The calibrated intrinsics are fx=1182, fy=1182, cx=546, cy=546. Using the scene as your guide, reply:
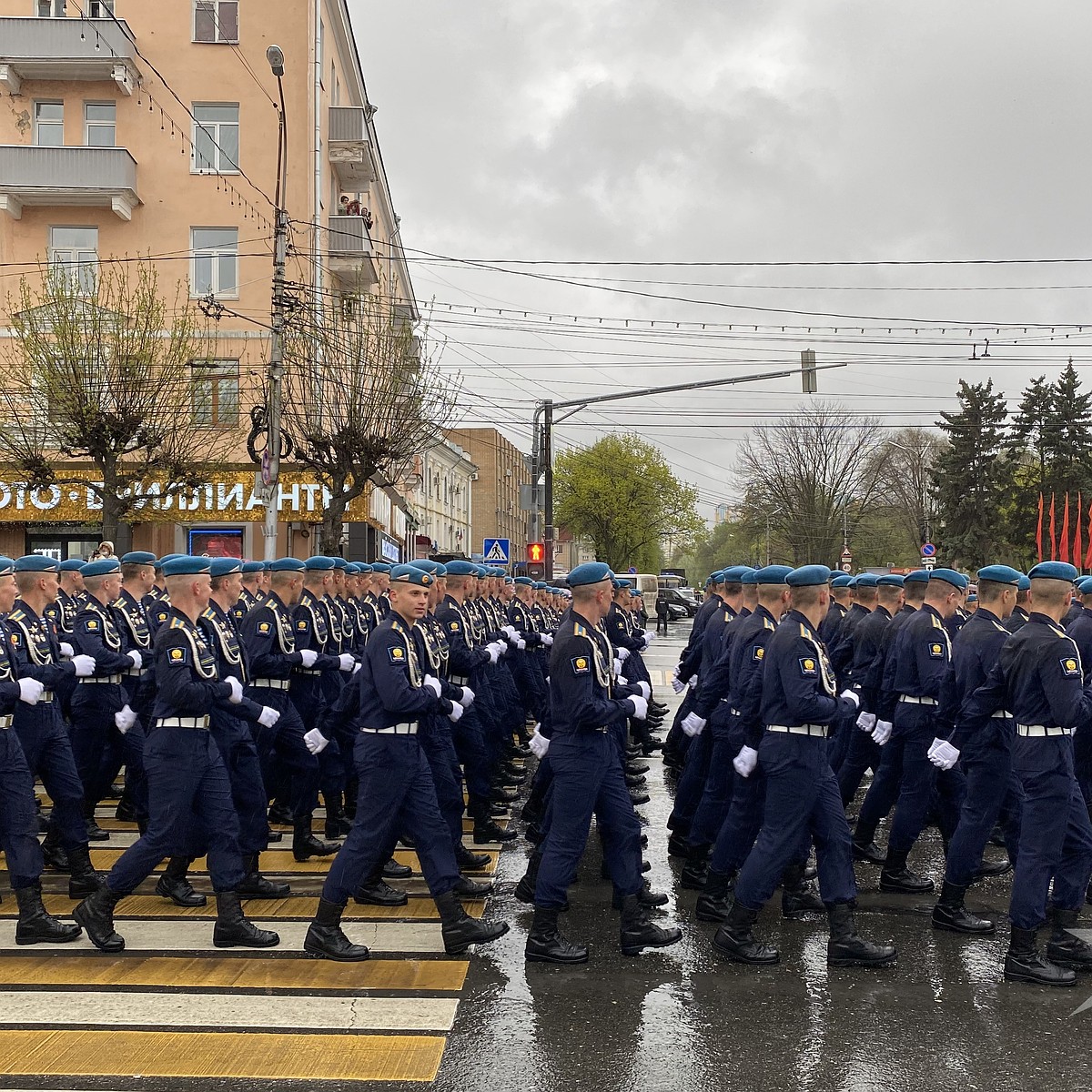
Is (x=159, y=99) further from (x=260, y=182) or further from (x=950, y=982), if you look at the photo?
(x=950, y=982)

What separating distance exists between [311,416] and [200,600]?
17369mm

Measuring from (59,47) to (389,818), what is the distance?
96.1ft

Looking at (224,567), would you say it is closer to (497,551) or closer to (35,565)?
(35,565)

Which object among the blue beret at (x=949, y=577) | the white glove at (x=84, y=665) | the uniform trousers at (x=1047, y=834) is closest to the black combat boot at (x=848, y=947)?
the uniform trousers at (x=1047, y=834)

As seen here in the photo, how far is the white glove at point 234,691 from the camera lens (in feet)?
22.9

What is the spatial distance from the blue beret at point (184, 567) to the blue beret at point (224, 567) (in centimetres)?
109

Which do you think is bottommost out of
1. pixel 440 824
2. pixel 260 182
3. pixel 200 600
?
pixel 440 824

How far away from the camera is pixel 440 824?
664 cm

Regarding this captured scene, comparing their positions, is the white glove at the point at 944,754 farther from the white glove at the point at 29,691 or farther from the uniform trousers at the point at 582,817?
the white glove at the point at 29,691

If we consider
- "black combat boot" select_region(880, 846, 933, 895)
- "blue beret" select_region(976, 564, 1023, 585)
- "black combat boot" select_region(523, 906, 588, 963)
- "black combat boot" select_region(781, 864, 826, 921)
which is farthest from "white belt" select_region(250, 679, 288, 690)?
"blue beret" select_region(976, 564, 1023, 585)

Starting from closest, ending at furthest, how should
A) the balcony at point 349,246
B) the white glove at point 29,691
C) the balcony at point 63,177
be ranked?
the white glove at point 29,691 → the balcony at point 63,177 → the balcony at point 349,246

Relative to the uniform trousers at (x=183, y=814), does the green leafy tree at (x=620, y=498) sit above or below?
above

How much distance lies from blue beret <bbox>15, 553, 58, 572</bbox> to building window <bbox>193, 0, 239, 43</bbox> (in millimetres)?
27380

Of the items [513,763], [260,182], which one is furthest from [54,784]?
[260,182]
